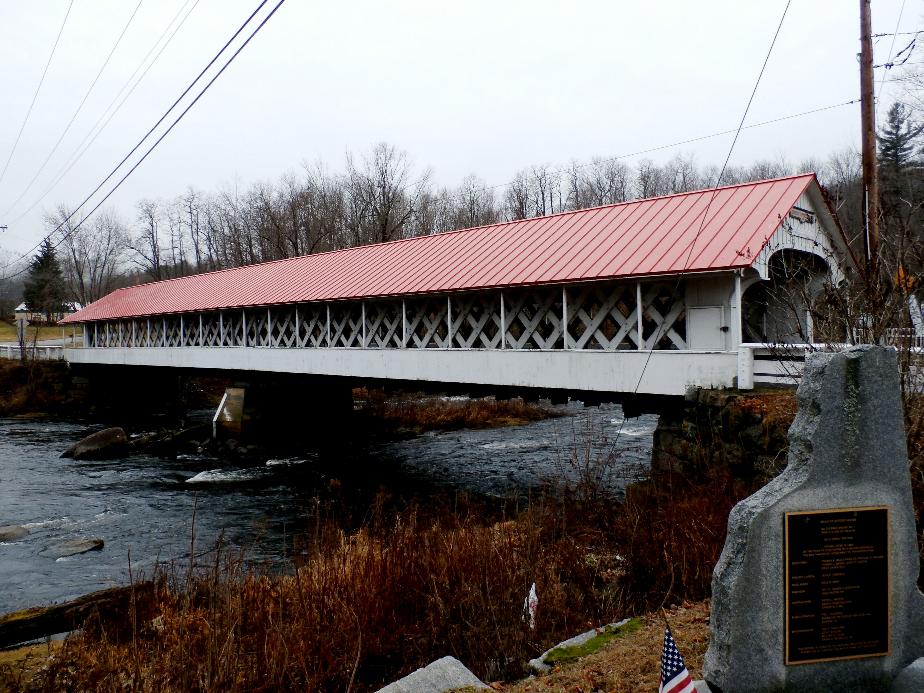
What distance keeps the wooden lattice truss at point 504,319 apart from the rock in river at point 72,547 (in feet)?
21.8

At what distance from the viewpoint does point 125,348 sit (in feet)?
87.4

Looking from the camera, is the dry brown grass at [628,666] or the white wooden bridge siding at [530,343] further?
the white wooden bridge siding at [530,343]

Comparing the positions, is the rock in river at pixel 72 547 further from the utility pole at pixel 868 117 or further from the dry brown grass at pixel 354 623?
the utility pole at pixel 868 117

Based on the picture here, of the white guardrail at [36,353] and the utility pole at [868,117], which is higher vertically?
the utility pole at [868,117]

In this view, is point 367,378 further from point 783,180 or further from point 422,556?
point 422,556

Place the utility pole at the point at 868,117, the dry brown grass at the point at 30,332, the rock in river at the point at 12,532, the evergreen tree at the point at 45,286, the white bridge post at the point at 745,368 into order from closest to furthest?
the utility pole at the point at 868,117 → the white bridge post at the point at 745,368 → the rock in river at the point at 12,532 → the dry brown grass at the point at 30,332 → the evergreen tree at the point at 45,286

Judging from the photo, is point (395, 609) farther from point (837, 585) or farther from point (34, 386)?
point (34, 386)

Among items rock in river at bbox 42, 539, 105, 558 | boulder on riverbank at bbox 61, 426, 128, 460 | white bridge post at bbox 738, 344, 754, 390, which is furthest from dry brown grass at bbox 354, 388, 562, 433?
white bridge post at bbox 738, 344, 754, 390

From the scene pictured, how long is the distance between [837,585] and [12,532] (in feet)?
39.8

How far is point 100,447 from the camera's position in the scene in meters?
19.6

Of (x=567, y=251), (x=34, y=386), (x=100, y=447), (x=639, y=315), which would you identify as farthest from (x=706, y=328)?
(x=34, y=386)

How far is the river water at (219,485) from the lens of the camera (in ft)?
32.5

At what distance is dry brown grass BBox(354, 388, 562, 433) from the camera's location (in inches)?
952

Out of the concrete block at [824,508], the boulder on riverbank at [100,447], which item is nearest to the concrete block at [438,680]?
the concrete block at [824,508]
